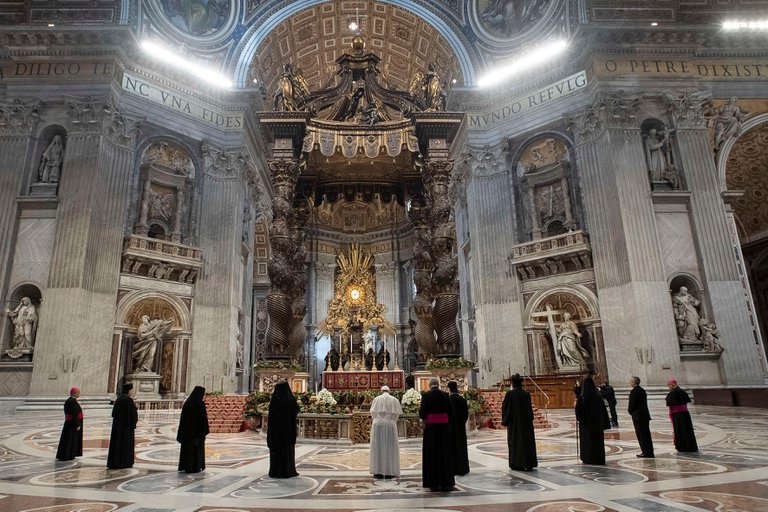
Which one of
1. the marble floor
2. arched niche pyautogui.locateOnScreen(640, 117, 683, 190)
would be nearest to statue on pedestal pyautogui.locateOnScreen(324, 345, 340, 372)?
the marble floor

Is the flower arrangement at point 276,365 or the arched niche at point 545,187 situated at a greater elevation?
the arched niche at point 545,187

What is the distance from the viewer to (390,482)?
400cm

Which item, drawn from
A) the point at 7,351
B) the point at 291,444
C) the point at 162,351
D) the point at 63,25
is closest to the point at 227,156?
the point at 63,25

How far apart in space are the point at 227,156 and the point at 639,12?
1302 cm

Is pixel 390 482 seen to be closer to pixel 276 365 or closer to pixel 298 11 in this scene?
pixel 276 365

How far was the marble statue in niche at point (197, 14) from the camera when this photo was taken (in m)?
15.5

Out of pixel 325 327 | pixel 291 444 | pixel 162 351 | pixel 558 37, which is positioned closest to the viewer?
pixel 291 444

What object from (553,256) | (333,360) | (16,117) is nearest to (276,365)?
(333,360)

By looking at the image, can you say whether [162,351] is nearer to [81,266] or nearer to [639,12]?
[81,266]

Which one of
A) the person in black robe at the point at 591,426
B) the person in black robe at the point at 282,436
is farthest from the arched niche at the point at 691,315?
the person in black robe at the point at 282,436

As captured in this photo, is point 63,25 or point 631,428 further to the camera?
point 63,25

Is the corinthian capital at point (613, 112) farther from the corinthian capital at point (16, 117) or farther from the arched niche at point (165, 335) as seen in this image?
the corinthian capital at point (16, 117)

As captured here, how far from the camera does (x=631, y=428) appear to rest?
7.91 metres

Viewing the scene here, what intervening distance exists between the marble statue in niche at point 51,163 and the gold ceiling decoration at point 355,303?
9830mm
